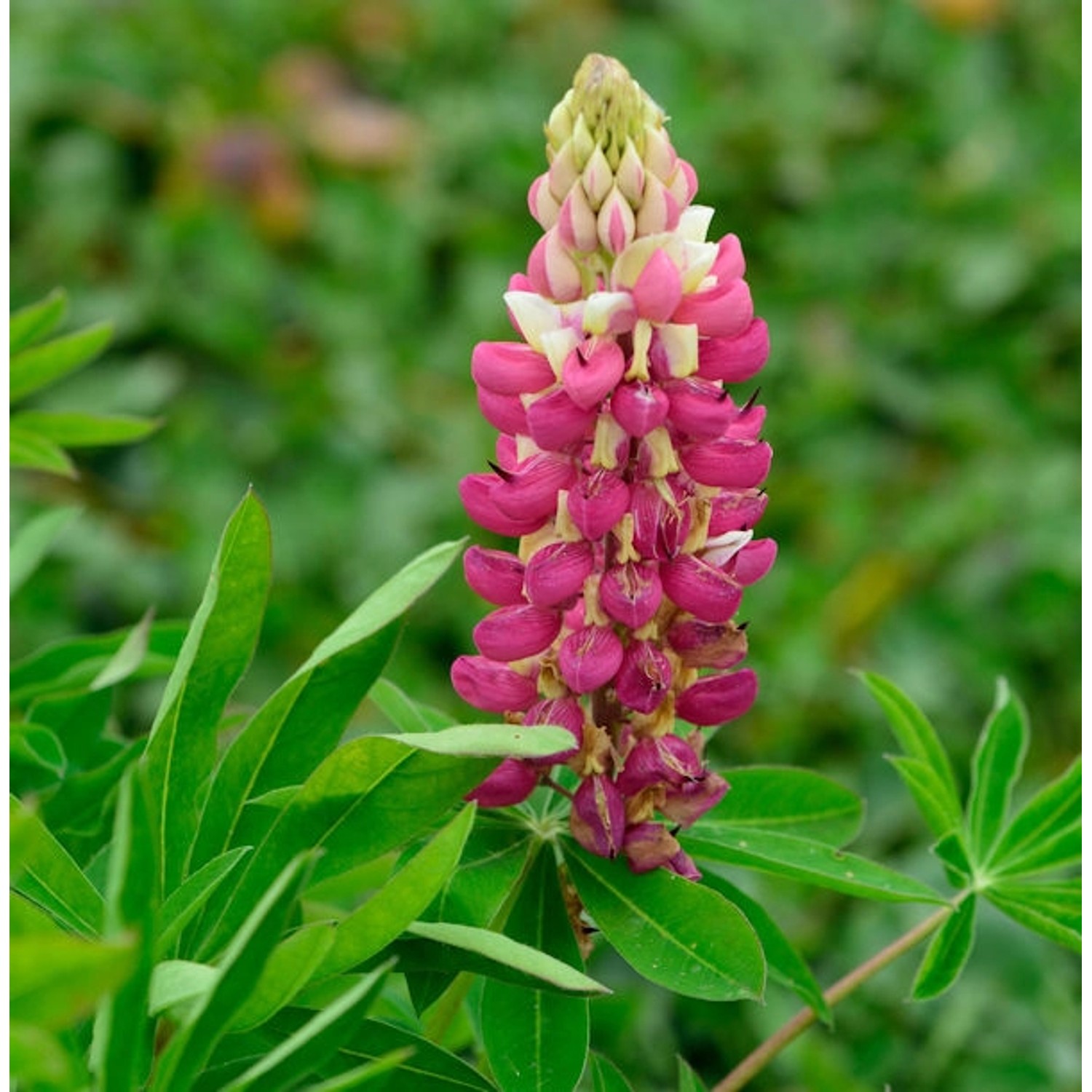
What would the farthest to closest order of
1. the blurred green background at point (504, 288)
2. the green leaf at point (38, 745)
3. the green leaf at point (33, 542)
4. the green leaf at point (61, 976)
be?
the blurred green background at point (504, 288), the green leaf at point (33, 542), the green leaf at point (38, 745), the green leaf at point (61, 976)

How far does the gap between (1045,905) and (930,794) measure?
9cm

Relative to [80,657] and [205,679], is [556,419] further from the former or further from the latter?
[80,657]

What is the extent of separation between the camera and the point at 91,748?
0.96 metres

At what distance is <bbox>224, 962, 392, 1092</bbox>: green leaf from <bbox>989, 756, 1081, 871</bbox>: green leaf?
1.51ft

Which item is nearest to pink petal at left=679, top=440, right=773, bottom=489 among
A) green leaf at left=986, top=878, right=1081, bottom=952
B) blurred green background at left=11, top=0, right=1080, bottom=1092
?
green leaf at left=986, top=878, right=1081, bottom=952

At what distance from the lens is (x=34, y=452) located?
1018mm

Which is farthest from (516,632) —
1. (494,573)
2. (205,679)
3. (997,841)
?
(997,841)

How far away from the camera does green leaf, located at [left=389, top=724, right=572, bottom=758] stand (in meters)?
0.64

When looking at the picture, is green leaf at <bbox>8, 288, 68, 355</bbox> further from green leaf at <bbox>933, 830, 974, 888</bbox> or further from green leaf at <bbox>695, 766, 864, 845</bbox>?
green leaf at <bbox>933, 830, 974, 888</bbox>

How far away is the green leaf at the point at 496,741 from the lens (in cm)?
64

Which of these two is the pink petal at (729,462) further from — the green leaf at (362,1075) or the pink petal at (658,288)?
the green leaf at (362,1075)

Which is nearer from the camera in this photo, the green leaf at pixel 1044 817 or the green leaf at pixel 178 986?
the green leaf at pixel 178 986

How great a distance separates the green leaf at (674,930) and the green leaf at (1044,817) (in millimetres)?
259

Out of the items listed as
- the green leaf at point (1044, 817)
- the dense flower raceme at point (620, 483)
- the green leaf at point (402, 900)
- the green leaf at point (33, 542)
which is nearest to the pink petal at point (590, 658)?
the dense flower raceme at point (620, 483)
